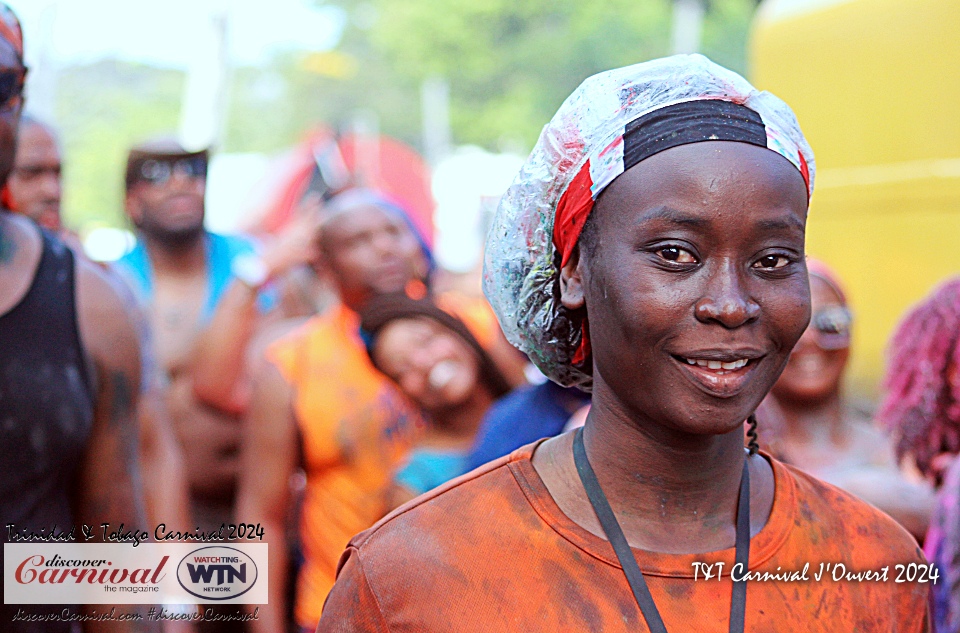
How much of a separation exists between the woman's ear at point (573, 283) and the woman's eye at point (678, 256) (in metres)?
0.22

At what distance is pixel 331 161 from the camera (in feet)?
37.0

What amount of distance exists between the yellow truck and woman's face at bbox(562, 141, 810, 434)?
13.3 ft

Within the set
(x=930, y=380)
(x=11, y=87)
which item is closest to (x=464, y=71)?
(x=930, y=380)

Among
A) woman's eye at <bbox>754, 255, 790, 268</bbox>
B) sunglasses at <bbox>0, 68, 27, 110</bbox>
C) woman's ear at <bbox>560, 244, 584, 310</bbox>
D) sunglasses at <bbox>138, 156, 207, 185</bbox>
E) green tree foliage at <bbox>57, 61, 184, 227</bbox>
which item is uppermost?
sunglasses at <bbox>0, 68, 27, 110</bbox>

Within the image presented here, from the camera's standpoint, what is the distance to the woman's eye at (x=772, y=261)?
5.45ft

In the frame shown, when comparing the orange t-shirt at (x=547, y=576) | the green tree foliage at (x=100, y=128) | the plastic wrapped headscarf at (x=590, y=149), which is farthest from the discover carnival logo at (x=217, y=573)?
the green tree foliage at (x=100, y=128)

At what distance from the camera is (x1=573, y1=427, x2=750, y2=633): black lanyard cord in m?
1.61

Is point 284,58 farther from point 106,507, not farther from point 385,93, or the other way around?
point 106,507

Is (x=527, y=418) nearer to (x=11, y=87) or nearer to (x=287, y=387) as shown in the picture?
(x=287, y=387)

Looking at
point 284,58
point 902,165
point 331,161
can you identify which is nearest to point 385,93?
point 284,58

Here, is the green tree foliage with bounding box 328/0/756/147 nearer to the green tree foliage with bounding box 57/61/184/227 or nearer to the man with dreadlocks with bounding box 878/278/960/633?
the green tree foliage with bounding box 57/61/184/227

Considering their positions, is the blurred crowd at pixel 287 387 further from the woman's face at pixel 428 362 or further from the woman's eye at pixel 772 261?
the woman's eye at pixel 772 261

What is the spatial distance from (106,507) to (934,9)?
4.93 metres

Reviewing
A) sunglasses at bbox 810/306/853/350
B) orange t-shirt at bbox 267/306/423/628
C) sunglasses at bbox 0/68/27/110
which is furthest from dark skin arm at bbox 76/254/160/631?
sunglasses at bbox 810/306/853/350
